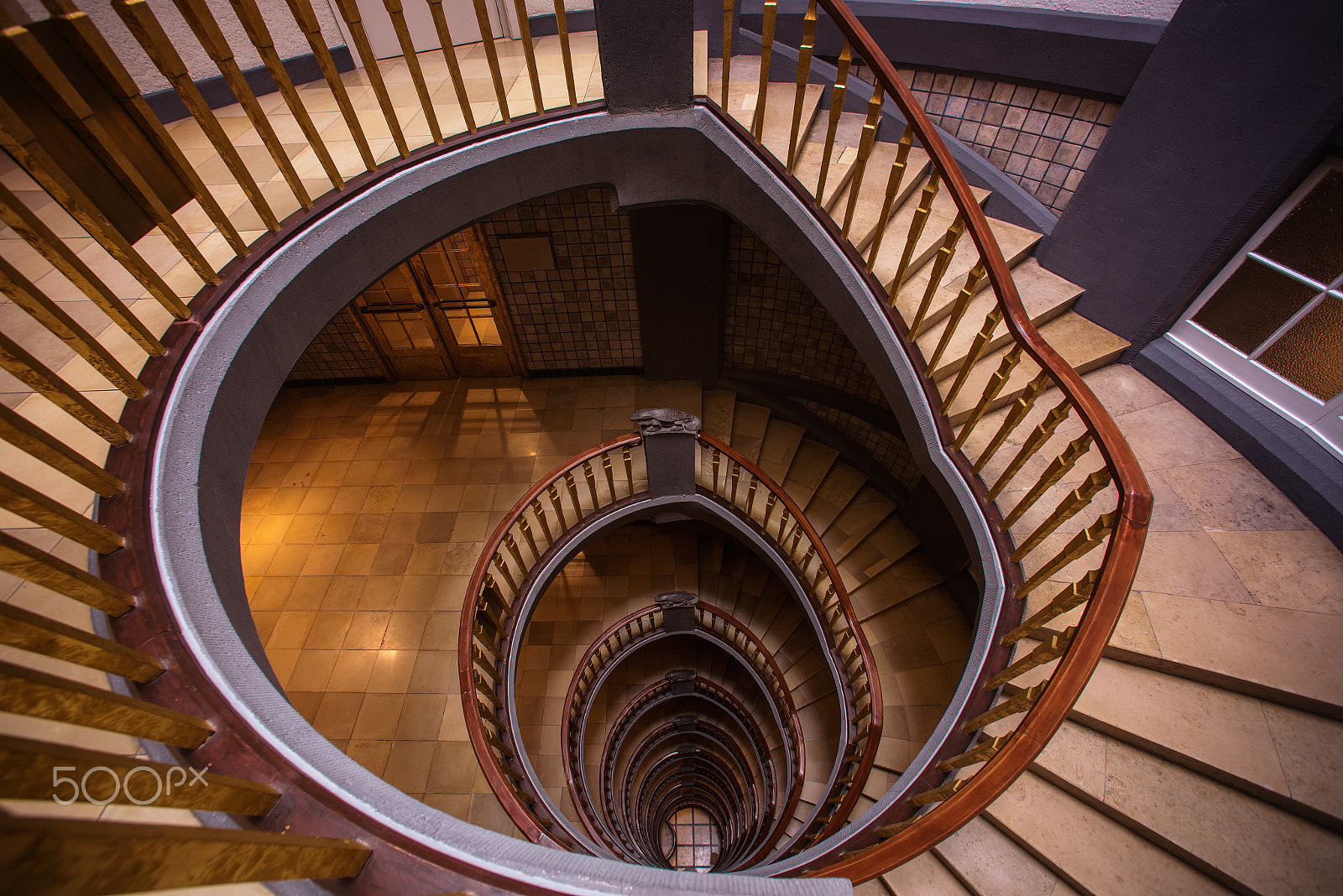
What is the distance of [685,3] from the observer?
280cm

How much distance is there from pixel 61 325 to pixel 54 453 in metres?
0.41

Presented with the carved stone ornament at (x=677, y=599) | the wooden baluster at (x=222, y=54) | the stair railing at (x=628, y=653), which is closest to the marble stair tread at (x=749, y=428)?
the carved stone ornament at (x=677, y=599)

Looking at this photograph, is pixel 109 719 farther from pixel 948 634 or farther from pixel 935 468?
pixel 948 634

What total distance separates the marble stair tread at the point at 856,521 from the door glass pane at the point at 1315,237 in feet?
11.3

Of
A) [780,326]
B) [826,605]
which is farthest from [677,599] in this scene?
[780,326]

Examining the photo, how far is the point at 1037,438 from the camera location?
A: 2.31 metres

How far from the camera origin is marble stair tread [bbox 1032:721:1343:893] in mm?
1921

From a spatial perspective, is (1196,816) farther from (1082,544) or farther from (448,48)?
(448,48)

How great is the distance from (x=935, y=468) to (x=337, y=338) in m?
5.88

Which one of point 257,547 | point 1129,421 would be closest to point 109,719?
point 1129,421

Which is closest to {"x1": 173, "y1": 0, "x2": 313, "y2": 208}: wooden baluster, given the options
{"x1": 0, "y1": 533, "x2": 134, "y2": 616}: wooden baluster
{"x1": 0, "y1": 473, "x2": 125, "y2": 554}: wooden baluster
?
{"x1": 0, "y1": 473, "x2": 125, "y2": 554}: wooden baluster

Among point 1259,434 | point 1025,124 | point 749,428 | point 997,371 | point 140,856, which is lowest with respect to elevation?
point 140,856

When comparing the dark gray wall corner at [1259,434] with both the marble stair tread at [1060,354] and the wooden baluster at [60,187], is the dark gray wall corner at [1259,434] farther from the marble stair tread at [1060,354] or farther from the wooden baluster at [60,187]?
the wooden baluster at [60,187]
